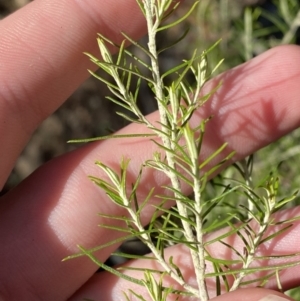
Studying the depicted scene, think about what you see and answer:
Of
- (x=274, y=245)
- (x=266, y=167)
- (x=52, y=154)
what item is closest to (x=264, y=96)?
(x=274, y=245)

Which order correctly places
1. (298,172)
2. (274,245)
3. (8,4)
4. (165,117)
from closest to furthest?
(165,117) < (274,245) < (298,172) < (8,4)

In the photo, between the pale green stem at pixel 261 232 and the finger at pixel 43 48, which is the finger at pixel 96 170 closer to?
the finger at pixel 43 48

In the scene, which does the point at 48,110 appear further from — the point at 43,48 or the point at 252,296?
the point at 252,296

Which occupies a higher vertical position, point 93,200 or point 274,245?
point 93,200

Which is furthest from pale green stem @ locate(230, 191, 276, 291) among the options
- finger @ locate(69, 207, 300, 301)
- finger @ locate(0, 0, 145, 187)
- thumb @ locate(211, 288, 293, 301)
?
finger @ locate(0, 0, 145, 187)

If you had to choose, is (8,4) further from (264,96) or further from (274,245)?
(274,245)

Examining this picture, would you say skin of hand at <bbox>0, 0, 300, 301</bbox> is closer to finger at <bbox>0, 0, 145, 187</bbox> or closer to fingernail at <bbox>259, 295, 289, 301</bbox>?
finger at <bbox>0, 0, 145, 187</bbox>
